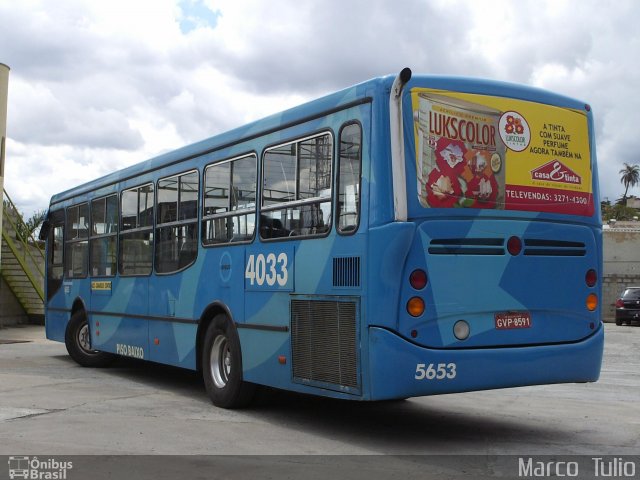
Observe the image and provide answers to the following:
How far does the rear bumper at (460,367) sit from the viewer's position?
23.9ft

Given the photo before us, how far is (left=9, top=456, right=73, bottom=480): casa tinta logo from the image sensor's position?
6.44 m

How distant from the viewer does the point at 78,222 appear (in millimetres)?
15102

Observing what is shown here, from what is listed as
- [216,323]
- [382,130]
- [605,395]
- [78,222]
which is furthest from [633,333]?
[382,130]

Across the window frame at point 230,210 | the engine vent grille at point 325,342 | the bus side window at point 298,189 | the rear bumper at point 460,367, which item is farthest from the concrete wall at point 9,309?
the rear bumper at point 460,367

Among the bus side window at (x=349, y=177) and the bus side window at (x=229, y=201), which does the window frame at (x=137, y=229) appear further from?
the bus side window at (x=349, y=177)

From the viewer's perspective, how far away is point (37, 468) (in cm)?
667

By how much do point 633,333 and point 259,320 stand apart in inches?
859

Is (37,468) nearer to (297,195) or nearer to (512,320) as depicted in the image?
(297,195)

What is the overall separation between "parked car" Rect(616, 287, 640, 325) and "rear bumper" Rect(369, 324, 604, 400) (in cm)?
2727

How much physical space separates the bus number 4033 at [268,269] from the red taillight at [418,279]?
1.62m

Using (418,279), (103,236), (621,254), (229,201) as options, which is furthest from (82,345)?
(621,254)

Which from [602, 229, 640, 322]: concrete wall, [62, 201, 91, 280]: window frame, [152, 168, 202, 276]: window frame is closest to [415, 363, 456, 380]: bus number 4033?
[152, 168, 202, 276]: window frame

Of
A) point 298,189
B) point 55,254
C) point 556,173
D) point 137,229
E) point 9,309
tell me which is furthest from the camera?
point 9,309

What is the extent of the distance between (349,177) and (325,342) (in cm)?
150
